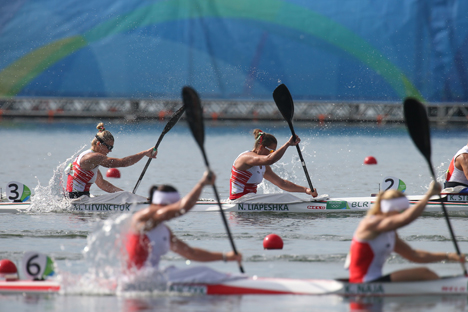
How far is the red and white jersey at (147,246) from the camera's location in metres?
6.40

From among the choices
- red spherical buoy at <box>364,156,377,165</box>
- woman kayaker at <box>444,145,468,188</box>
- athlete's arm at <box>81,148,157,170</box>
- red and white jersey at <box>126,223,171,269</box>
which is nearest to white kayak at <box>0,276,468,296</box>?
red and white jersey at <box>126,223,171,269</box>

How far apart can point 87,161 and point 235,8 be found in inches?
1302

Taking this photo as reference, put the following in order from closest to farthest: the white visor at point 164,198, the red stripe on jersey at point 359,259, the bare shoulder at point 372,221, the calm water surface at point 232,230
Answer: the bare shoulder at point 372,221 < the red stripe on jersey at point 359,259 < the white visor at point 164,198 < the calm water surface at point 232,230

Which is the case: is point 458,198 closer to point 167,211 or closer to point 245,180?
point 245,180

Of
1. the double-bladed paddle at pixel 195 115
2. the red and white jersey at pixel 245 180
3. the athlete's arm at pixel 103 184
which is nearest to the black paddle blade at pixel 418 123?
the double-bladed paddle at pixel 195 115

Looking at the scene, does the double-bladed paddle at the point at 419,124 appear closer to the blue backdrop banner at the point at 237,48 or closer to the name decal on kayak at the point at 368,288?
the name decal on kayak at the point at 368,288

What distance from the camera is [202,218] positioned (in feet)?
39.8

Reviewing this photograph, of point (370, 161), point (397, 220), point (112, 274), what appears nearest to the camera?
point (397, 220)

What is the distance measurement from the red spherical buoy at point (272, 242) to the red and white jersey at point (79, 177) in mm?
3826

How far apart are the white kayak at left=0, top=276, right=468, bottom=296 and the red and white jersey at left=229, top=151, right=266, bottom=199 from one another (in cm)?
551

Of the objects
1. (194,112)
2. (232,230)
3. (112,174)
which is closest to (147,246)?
(194,112)

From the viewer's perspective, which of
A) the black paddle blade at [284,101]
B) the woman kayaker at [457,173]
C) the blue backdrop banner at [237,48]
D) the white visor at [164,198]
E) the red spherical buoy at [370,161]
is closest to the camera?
the white visor at [164,198]

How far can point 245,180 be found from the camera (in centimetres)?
1244

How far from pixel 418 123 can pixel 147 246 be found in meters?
3.15
